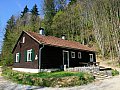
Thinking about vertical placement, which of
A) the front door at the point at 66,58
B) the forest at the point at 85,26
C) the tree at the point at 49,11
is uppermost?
the tree at the point at 49,11

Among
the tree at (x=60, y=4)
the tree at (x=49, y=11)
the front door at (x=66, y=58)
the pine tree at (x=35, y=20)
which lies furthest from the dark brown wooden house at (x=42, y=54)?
the tree at (x=60, y=4)

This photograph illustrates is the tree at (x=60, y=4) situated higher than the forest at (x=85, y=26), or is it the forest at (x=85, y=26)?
the tree at (x=60, y=4)

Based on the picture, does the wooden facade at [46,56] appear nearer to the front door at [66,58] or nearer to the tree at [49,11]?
the front door at [66,58]

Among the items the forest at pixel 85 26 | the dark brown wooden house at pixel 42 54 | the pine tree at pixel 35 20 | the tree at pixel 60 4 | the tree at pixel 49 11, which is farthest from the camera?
the tree at pixel 60 4

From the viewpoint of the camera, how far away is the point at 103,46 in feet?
129

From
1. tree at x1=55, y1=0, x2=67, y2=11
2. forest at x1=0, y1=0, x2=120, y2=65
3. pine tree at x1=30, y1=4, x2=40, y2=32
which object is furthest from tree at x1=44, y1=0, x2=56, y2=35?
pine tree at x1=30, y1=4, x2=40, y2=32

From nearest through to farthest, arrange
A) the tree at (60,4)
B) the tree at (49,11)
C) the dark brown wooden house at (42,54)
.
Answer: the dark brown wooden house at (42,54) < the tree at (49,11) < the tree at (60,4)

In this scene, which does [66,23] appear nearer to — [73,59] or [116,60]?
[116,60]

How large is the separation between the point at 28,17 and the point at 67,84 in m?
49.9

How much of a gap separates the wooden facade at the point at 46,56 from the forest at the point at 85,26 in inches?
340

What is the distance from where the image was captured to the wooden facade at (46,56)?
70.3 feet

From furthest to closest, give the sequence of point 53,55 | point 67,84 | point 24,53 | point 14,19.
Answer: point 14,19 < point 24,53 < point 53,55 < point 67,84

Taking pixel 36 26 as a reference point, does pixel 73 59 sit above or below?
below

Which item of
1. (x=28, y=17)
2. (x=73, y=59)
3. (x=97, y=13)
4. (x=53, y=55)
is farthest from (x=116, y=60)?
(x=28, y=17)
